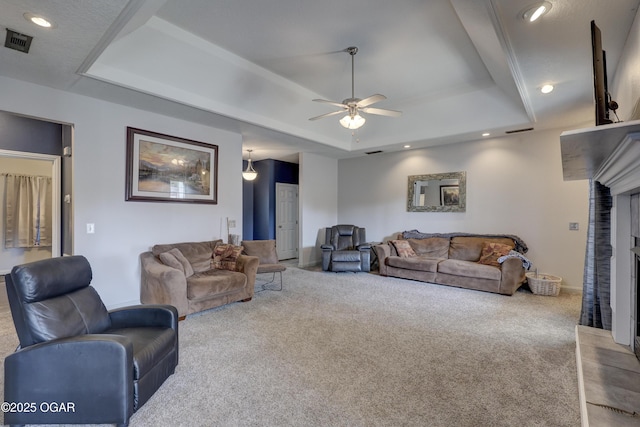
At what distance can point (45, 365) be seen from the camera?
1622mm

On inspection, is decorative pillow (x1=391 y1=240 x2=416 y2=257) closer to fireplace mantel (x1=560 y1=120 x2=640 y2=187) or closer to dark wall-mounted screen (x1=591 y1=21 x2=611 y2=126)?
fireplace mantel (x1=560 y1=120 x2=640 y2=187)

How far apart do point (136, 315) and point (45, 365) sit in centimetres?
63

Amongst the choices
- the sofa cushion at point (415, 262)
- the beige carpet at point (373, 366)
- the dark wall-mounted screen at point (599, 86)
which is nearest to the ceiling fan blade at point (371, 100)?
the dark wall-mounted screen at point (599, 86)

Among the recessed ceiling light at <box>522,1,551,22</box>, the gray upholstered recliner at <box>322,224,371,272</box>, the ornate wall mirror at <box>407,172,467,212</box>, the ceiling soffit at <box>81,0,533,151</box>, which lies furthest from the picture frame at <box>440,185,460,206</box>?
the recessed ceiling light at <box>522,1,551,22</box>

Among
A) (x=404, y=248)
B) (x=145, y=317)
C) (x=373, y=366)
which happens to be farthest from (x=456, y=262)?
(x=145, y=317)

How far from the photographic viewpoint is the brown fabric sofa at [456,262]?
438cm

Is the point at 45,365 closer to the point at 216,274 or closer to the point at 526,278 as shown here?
the point at 216,274

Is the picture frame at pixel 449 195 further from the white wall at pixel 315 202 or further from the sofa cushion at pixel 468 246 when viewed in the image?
the white wall at pixel 315 202

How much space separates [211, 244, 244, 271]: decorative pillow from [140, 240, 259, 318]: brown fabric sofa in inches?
1.9

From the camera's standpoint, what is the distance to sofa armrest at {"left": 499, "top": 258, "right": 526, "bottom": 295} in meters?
4.30

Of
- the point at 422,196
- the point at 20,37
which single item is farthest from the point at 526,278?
the point at 20,37

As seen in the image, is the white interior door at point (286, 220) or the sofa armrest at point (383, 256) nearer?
the sofa armrest at point (383, 256)

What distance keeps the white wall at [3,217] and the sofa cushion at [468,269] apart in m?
7.35

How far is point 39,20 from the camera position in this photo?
6.84ft
